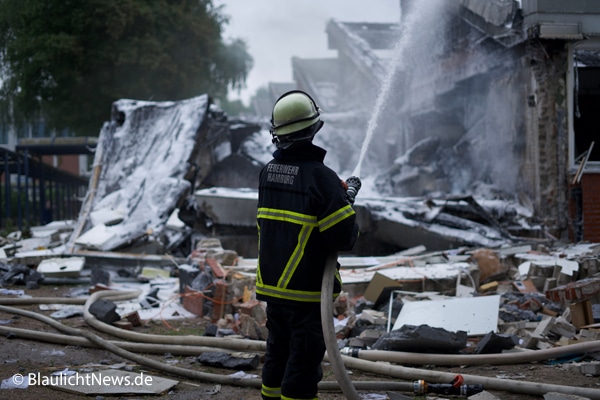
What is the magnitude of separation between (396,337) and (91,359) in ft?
7.87

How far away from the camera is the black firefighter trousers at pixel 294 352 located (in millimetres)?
3121

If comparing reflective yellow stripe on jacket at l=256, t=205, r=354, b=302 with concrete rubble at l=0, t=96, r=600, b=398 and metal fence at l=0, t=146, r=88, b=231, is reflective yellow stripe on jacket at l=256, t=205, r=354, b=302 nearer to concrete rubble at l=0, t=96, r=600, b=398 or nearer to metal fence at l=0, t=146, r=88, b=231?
concrete rubble at l=0, t=96, r=600, b=398

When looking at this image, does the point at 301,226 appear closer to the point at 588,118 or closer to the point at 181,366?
the point at 181,366

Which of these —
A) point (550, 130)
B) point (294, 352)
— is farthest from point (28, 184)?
point (294, 352)

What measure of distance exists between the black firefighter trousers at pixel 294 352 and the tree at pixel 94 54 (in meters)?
19.3

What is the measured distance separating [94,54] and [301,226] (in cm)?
2005

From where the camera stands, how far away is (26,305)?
22.6 ft

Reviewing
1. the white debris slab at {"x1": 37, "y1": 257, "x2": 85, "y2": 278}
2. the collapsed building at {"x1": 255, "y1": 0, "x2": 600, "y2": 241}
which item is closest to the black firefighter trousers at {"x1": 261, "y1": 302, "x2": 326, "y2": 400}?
the collapsed building at {"x1": 255, "y1": 0, "x2": 600, "y2": 241}

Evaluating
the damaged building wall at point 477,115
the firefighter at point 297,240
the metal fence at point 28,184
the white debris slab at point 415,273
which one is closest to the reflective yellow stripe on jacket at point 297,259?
the firefighter at point 297,240

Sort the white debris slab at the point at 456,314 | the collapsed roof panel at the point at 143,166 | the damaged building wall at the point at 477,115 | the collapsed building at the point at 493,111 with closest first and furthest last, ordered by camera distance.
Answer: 1. the white debris slab at the point at 456,314
2. the collapsed building at the point at 493,111
3. the damaged building wall at the point at 477,115
4. the collapsed roof panel at the point at 143,166

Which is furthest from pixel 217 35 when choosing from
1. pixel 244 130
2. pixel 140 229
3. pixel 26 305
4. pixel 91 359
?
pixel 91 359

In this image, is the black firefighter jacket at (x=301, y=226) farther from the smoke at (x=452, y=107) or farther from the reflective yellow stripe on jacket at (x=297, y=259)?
the smoke at (x=452, y=107)

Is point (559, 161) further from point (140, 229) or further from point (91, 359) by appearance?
point (91, 359)

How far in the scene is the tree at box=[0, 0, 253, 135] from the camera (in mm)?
21000
